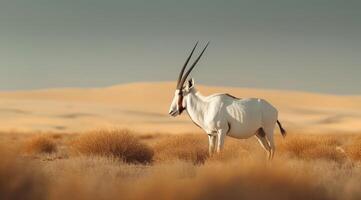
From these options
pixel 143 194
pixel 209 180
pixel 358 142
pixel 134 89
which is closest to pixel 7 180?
pixel 143 194

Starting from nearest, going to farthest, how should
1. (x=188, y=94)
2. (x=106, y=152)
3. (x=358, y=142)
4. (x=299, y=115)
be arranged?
(x=188, y=94) → (x=106, y=152) → (x=358, y=142) → (x=299, y=115)

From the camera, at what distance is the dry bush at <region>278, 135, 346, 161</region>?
59.4 ft

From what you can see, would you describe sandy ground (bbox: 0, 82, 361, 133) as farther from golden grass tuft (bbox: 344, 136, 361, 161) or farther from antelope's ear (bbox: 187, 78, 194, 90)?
antelope's ear (bbox: 187, 78, 194, 90)

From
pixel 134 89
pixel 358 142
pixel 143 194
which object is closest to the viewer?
pixel 143 194

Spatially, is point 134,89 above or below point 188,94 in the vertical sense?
above

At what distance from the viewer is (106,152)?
56.7 ft

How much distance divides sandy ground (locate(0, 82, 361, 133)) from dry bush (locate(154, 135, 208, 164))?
15006 mm

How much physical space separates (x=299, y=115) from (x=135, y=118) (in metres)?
21.7

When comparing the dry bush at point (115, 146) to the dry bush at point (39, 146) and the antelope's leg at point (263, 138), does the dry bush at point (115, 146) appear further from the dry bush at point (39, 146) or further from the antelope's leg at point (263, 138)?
the antelope's leg at point (263, 138)

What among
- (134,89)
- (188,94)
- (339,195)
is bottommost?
(339,195)

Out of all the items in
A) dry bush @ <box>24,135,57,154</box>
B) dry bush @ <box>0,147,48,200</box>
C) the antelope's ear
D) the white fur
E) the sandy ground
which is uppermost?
the sandy ground

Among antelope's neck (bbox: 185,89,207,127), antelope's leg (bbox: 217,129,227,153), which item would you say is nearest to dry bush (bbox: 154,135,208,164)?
antelope's neck (bbox: 185,89,207,127)

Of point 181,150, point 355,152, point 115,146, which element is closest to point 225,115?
point 181,150

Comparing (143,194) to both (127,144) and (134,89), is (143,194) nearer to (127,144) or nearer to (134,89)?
(127,144)
